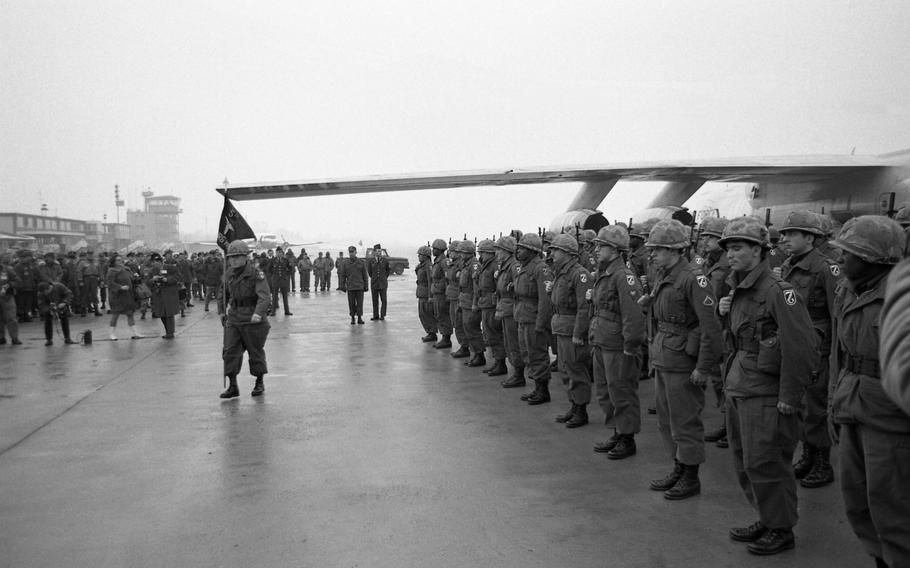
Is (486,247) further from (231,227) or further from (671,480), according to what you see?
(671,480)

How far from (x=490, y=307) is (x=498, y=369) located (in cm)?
95

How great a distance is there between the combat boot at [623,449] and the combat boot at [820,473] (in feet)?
4.48

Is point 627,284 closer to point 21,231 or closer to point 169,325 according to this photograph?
point 169,325

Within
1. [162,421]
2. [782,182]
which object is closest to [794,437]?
[162,421]

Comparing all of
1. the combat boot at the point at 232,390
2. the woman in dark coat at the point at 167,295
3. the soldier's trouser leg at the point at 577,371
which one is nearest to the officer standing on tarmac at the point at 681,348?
the soldier's trouser leg at the point at 577,371

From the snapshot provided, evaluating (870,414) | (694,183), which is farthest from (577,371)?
(694,183)

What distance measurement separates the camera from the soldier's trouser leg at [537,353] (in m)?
8.10

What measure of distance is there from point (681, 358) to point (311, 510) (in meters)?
2.93

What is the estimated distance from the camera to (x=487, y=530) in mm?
4363

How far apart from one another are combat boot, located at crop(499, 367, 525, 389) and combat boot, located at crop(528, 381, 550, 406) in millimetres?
870

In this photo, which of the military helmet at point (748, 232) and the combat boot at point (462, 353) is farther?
the combat boot at point (462, 353)

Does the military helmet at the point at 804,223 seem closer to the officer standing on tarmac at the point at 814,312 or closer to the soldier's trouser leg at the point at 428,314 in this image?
the officer standing on tarmac at the point at 814,312

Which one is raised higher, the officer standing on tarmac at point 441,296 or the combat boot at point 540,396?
the officer standing on tarmac at point 441,296

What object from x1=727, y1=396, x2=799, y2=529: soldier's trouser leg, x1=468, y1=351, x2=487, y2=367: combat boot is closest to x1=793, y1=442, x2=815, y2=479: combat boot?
x1=727, y1=396, x2=799, y2=529: soldier's trouser leg
